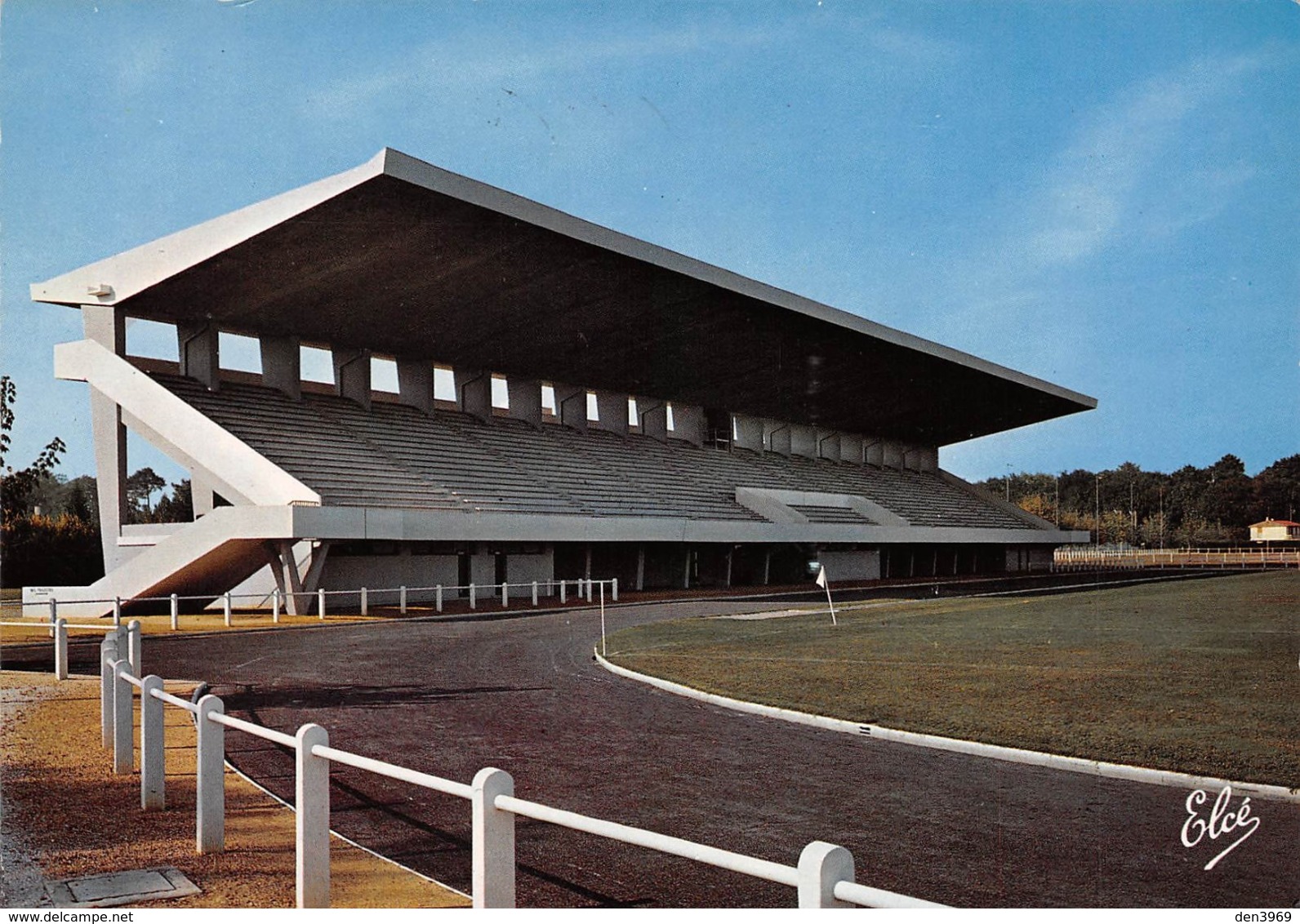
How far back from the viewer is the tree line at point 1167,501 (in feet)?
176

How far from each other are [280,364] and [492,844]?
35299 millimetres

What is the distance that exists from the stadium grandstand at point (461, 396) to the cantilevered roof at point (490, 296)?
111 mm

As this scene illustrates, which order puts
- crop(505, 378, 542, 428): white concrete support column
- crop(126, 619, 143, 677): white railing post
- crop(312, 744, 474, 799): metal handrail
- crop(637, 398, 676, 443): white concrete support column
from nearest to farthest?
crop(312, 744, 474, 799): metal handrail
crop(126, 619, 143, 677): white railing post
crop(505, 378, 542, 428): white concrete support column
crop(637, 398, 676, 443): white concrete support column

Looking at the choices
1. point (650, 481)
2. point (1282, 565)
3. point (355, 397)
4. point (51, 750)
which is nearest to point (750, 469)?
point (650, 481)

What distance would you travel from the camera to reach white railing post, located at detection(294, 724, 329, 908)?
5574mm

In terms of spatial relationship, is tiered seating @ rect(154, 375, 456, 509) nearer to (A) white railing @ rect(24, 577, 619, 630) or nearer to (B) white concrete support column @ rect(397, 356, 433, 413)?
(A) white railing @ rect(24, 577, 619, 630)

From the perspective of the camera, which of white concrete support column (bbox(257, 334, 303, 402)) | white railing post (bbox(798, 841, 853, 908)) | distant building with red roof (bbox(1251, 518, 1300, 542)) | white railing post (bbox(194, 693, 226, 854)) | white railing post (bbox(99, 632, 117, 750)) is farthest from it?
distant building with red roof (bbox(1251, 518, 1300, 542))

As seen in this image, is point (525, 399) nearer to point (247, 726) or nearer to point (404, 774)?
point (247, 726)

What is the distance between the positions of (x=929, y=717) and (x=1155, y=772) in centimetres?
293

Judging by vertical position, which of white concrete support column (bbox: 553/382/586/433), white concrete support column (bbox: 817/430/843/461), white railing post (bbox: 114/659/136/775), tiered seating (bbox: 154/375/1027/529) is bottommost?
white railing post (bbox: 114/659/136/775)

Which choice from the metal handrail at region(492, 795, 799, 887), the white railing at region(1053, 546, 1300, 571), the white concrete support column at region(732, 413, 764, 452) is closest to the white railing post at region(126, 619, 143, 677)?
the metal handrail at region(492, 795, 799, 887)

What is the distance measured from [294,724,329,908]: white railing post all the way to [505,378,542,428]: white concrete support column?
41.8 metres

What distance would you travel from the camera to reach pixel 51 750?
10.1 meters

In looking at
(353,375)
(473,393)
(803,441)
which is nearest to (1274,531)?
(803,441)
